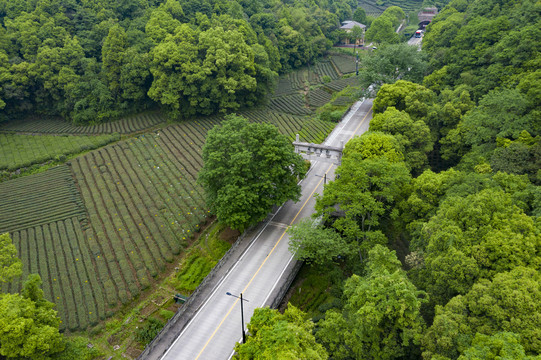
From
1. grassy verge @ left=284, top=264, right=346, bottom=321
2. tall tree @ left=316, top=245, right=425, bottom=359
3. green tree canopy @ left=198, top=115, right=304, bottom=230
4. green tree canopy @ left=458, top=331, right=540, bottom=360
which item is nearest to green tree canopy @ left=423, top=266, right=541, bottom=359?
green tree canopy @ left=458, top=331, right=540, bottom=360

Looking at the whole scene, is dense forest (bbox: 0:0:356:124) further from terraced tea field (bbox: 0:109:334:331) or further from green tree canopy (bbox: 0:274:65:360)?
green tree canopy (bbox: 0:274:65:360)

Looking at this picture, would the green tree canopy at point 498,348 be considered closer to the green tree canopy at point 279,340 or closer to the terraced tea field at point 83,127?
the green tree canopy at point 279,340

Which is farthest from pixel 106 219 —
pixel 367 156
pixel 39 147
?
pixel 367 156

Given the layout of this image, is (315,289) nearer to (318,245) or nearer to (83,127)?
(318,245)

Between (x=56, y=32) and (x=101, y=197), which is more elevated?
(x=56, y=32)

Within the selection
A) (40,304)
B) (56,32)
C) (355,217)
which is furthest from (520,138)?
(56,32)

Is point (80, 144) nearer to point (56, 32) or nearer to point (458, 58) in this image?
point (56, 32)
